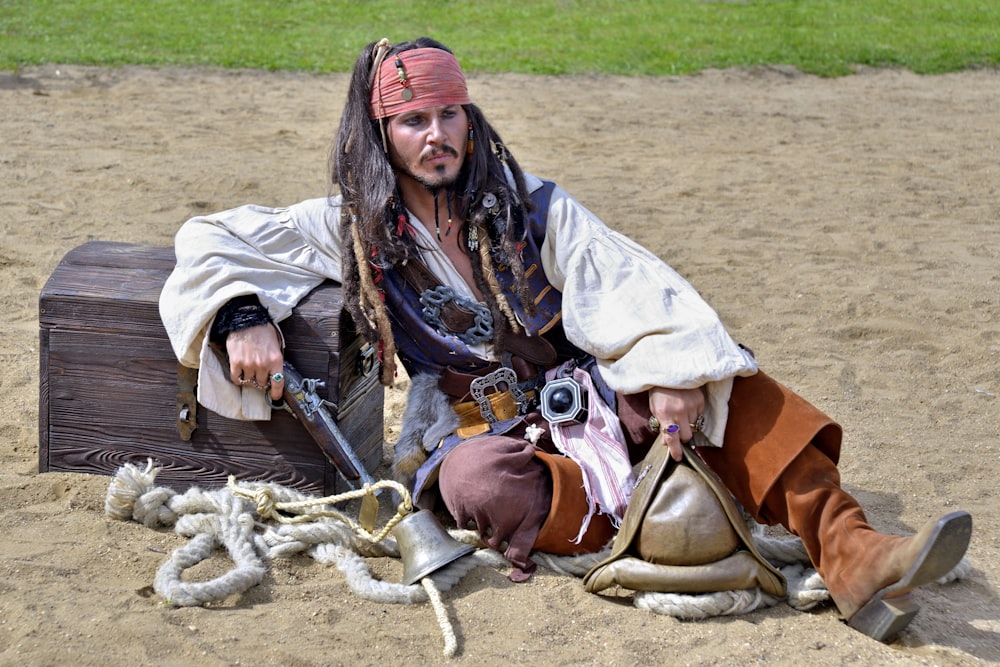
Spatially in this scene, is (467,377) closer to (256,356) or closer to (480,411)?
(480,411)

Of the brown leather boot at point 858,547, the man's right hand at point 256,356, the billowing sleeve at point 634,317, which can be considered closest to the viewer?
the brown leather boot at point 858,547

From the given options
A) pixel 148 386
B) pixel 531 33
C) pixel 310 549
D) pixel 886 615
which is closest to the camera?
pixel 886 615

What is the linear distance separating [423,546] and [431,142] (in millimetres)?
1060

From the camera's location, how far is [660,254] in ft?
18.8

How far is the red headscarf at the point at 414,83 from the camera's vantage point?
3.05 meters

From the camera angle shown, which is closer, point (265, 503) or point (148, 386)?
point (265, 503)

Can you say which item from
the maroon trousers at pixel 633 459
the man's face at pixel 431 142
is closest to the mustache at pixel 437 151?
the man's face at pixel 431 142

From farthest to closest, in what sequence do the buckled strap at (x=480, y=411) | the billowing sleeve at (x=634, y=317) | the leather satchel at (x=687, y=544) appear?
the buckled strap at (x=480, y=411) → the billowing sleeve at (x=634, y=317) → the leather satchel at (x=687, y=544)

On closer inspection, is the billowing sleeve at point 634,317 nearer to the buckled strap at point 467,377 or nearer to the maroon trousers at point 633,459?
the maroon trousers at point 633,459

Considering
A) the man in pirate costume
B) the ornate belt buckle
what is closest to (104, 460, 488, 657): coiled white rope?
the man in pirate costume

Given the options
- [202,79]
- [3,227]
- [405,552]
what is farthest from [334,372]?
[202,79]

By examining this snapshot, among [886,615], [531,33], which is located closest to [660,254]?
[886,615]

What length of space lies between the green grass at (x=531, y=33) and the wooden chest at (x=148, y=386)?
7.24 m

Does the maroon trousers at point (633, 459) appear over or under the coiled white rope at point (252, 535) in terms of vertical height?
over
